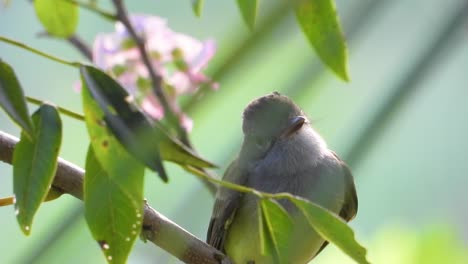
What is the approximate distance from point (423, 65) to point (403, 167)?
974 millimetres

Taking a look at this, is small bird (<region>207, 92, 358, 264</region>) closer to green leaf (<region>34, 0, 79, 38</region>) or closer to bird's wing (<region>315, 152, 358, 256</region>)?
bird's wing (<region>315, 152, 358, 256</region>)

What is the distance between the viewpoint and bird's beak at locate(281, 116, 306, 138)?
2.12 m

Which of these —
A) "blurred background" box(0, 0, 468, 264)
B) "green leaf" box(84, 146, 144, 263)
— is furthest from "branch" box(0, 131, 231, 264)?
"blurred background" box(0, 0, 468, 264)

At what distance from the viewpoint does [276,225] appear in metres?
0.86

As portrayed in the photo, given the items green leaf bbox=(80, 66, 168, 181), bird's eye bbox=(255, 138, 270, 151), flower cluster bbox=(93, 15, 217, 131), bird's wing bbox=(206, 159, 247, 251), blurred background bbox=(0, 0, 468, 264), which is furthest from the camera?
bird's eye bbox=(255, 138, 270, 151)

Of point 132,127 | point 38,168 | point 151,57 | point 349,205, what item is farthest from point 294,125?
point 132,127

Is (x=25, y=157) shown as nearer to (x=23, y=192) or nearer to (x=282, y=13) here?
(x=23, y=192)

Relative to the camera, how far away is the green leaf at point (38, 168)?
766 mm

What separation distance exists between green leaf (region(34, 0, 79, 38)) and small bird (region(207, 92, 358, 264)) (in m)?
1.01

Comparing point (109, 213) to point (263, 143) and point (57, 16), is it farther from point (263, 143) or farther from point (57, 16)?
point (263, 143)

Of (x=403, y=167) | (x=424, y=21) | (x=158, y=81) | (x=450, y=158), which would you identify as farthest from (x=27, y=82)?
(x=424, y=21)

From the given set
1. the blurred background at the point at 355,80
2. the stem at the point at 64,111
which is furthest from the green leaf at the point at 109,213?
the blurred background at the point at 355,80

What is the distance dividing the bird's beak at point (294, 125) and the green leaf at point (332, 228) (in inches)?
50.3

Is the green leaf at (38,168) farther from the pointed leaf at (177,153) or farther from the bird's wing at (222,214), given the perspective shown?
the bird's wing at (222,214)
